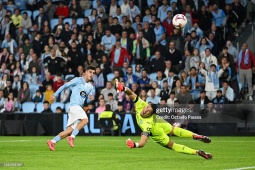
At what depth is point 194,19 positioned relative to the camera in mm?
31047

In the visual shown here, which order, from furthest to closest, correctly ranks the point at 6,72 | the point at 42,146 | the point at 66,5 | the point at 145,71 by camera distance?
the point at 66,5, the point at 6,72, the point at 145,71, the point at 42,146

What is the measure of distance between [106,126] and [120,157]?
11.3 meters

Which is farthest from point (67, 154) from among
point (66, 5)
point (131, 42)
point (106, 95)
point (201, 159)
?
point (66, 5)

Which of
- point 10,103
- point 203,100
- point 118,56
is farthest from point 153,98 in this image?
point 10,103

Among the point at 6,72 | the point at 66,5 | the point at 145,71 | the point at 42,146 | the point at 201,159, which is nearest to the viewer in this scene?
the point at 201,159

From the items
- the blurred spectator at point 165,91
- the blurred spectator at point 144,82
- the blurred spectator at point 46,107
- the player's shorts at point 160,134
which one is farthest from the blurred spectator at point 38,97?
the player's shorts at point 160,134

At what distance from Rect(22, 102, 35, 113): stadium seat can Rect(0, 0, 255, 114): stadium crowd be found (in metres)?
0.04

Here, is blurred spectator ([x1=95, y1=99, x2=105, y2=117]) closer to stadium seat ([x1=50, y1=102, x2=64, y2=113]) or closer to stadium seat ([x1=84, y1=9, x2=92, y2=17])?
stadium seat ([x1=50, y1=102, x2=64, y2=113])

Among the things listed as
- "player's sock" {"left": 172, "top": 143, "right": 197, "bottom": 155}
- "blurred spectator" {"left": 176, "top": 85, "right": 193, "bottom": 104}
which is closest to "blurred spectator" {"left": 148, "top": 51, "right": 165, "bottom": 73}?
"blurred spectator" {"left": 176, "top": 85, "right": 193, "bottom": 104}

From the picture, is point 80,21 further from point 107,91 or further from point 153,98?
point 153,98

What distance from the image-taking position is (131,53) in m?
30.9

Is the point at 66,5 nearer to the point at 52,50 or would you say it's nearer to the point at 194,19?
the point at 52,50

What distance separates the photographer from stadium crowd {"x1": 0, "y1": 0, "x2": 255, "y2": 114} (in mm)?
28625

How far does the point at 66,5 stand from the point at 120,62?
17.0 feet
